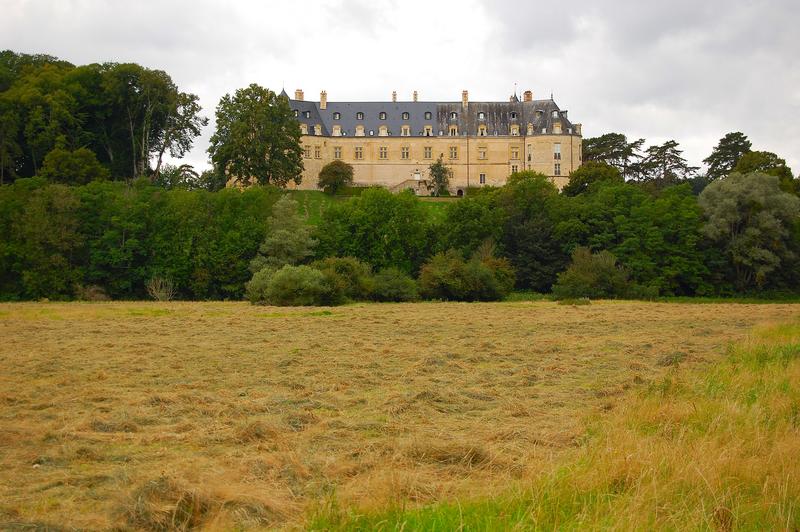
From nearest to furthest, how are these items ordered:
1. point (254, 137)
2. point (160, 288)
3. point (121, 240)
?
point (160, 288) → point (121, 240) → point (254, 137)

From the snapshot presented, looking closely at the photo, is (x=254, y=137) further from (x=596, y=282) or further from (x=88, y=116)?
(x=596, y=282)

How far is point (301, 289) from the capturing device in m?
45.5

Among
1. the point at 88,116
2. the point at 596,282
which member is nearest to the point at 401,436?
the point at 596,282

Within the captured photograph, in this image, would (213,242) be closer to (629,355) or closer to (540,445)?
(629,355)

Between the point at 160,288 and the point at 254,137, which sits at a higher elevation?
the point at 254,137

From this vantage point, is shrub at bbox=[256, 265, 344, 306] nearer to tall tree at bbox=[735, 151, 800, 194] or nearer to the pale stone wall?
tall tree at bbox=[735, 151, 800, 194]

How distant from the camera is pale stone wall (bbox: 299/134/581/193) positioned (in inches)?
4067

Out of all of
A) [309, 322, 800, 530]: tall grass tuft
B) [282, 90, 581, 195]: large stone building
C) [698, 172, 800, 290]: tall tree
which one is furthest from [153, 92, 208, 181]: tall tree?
[309, 322, 800, 530]: tall grass tuft

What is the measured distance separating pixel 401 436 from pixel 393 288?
4124 centimetres

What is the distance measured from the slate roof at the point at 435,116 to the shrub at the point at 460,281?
184 feet

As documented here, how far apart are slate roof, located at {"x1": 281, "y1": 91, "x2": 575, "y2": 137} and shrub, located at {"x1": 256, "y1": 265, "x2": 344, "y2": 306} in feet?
201

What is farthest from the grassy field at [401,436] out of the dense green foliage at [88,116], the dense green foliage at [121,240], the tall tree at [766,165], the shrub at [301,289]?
the tall tree at [766,165]

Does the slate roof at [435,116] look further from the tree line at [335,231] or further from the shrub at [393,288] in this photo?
the shrub at [393,288]

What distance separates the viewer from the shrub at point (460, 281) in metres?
51.6
